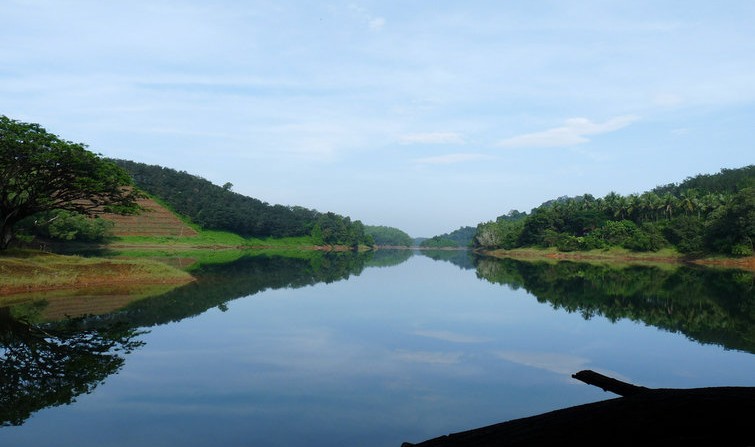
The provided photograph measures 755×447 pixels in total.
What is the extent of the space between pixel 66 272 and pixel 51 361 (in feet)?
62.1

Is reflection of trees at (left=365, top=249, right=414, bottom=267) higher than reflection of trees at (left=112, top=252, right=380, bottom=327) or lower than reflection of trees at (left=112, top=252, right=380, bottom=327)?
lower

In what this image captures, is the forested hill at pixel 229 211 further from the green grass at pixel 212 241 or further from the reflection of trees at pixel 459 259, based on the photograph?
the reflection of trees at pixel 459 259

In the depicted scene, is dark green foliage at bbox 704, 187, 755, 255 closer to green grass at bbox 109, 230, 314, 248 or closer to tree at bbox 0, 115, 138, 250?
tree at bbox 0, 115, 138, 250

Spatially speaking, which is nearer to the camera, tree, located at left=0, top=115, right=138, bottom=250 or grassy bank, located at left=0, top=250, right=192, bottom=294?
grassy bank, located at left=0, top=250, right=192, bottom=294

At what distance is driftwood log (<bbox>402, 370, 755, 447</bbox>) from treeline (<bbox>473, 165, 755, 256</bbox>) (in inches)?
3538

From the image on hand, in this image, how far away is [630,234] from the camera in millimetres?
104688

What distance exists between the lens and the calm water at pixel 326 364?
10.5 meters

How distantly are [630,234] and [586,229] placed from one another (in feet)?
59.0

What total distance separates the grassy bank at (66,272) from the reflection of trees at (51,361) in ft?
28.2

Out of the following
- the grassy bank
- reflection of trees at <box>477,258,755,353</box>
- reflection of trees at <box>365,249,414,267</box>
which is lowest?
reflection of trees at <box>365,249,414,267</box>

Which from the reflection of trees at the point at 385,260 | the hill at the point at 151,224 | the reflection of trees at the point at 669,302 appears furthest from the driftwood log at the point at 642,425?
the hill at the point at 151,224

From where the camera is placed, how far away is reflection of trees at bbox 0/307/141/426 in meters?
11.6

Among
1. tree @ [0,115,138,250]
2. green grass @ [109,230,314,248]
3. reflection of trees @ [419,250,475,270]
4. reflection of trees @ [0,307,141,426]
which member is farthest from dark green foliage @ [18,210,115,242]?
reflection of trees @ [0,307,141,426]

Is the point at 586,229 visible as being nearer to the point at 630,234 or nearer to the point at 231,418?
the point at 630,234
